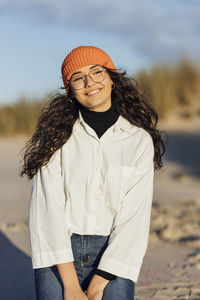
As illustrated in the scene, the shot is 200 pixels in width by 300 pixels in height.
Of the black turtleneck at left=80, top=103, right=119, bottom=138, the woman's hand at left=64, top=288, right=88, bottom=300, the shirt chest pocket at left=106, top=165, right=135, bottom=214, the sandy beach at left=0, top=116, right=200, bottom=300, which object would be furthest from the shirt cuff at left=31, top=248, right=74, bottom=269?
the sandy beach at left=0, top=116, right=200, bottom=300

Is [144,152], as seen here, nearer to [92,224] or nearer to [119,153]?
[119,153]

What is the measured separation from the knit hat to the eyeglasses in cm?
3

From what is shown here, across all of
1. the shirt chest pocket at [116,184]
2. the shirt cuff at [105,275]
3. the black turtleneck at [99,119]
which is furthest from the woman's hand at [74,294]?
the black turtleneck at [99,119]

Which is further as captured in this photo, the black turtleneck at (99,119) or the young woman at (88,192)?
the black turtleneck at (99,119)

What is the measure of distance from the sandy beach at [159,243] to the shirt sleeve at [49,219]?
1.18 m

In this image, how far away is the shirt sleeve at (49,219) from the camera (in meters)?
2.49

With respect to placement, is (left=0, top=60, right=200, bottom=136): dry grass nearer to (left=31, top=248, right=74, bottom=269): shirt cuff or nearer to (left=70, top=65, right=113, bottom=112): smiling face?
(left=70, top=65, right=113, bottom=112): smiling face

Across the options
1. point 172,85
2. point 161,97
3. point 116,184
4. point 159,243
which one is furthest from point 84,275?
point 172,85

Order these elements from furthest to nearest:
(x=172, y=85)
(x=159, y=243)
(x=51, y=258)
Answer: (x=172, y=85) → (x=159, y=243) → (x=51, y=258)

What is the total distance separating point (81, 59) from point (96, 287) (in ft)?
3.98

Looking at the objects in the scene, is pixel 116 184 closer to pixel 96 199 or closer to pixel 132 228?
pixel 96 199

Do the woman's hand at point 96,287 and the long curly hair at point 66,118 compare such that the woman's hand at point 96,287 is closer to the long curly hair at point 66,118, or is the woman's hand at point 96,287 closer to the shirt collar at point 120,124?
the long curly hair at point 66,118

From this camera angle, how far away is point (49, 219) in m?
2.53

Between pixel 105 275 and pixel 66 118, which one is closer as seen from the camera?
pixel 105 275
